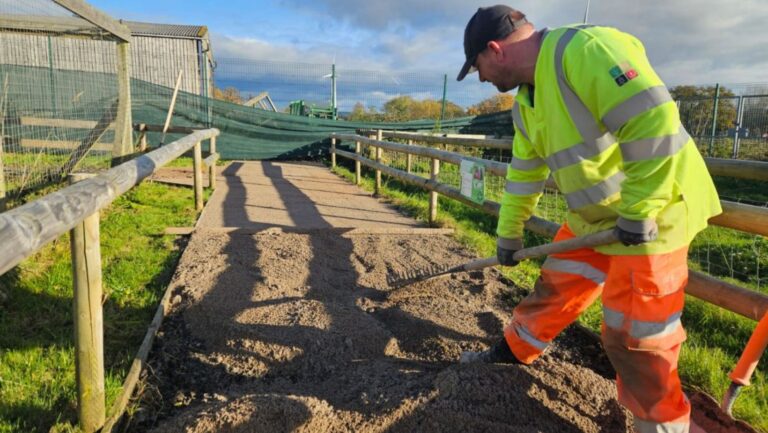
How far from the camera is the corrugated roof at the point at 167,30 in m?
18.3

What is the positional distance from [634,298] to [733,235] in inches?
229

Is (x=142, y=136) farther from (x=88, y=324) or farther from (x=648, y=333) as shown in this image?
(x=648, y=333)

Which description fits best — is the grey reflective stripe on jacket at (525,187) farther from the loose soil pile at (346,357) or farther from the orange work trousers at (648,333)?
the loose soil pile at (346,357)

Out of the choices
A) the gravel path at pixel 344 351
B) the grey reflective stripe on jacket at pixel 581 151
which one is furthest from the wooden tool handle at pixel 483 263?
the grey reflective stripe on jacket at pixel 581 151

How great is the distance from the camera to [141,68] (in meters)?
17.9

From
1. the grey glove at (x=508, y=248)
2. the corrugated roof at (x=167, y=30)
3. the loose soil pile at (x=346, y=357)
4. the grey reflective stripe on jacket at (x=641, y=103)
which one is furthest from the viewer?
the corrugated roof at (x=167, y=30)

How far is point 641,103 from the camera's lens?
184cm

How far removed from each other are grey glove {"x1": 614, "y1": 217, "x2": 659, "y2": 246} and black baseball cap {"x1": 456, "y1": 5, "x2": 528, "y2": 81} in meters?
0.85

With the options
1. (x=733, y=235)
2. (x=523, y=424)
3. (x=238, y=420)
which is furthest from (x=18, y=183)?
(x=733, y=235)

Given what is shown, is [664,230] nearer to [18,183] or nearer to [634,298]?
[634,298]

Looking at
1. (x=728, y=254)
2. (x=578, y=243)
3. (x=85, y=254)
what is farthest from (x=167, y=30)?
(x=578, y=243)

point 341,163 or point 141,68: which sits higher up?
point 141,68

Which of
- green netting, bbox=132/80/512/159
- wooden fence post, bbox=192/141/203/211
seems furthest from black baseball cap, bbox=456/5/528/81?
green netting, bbox=132/80/512/159

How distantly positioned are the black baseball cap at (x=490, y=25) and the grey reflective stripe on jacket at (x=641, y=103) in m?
0.58
